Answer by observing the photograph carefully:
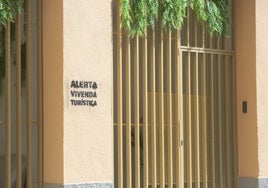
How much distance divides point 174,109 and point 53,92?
2.64 m

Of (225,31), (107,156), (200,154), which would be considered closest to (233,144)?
(200,154)

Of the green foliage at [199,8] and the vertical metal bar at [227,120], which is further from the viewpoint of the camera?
the vertical metal bar at [227,120]

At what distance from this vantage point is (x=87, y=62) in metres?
9.94

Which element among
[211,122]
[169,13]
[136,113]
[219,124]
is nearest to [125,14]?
[169,13]

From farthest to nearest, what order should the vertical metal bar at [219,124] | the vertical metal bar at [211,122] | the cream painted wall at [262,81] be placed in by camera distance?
the cream painted wall at [262,81] → the vertical metal bar at [219,124] → the vertical metal bar at [211,122]

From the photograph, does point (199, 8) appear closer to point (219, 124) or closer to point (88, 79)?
point (219, 124)

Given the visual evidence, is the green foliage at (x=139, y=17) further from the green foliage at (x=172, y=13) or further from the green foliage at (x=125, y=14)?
the green foliage at (x=172, y=13)

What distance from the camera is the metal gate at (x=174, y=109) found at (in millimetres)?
10898

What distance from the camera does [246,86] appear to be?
494 inches

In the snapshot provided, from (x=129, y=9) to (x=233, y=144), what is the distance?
3368mm

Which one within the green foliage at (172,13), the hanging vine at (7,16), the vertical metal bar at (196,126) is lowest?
the vertical metal bar at (196,126)

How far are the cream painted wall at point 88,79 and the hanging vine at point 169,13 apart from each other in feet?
2.23

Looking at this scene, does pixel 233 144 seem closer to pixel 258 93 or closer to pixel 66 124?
pixel 258 93

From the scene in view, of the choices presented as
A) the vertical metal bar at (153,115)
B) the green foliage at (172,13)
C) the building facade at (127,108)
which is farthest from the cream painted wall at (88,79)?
the green foliage at (172,13)
